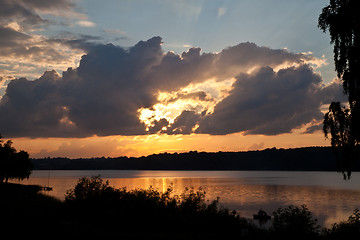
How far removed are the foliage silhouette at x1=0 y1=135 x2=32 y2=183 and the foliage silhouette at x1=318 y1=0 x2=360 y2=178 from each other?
90794mm

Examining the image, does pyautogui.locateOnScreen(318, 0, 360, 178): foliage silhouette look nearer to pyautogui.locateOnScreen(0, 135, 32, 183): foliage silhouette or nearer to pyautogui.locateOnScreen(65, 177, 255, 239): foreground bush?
pyautogui.locateOnScreen(65, 177, 255, 239): foreground bush

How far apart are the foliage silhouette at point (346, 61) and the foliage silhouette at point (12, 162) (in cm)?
9079

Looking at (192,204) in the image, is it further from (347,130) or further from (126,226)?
(347,130)

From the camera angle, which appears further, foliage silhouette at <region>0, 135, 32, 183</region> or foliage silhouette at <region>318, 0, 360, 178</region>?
foliage silhouette at <region>0, 135, 32, 183</region>

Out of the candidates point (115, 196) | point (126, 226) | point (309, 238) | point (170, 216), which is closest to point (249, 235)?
point (309, 238)

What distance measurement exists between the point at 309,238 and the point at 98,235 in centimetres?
1448

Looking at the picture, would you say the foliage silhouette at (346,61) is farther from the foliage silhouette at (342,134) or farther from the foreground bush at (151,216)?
the foreground bush at (151,216)

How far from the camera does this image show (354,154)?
24547 millimetres

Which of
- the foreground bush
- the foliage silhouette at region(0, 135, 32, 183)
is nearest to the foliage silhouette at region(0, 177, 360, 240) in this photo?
the foreground bush

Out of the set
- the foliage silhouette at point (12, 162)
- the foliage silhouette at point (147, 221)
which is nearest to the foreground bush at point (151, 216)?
the foliage silhouette at point (147, 221)

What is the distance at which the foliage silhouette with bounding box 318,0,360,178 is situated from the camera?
23.5 metres

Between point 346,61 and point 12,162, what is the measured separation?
3805 inches

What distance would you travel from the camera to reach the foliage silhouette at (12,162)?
310ft

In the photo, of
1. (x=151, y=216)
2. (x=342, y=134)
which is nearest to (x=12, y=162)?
(x=151, y=216)
